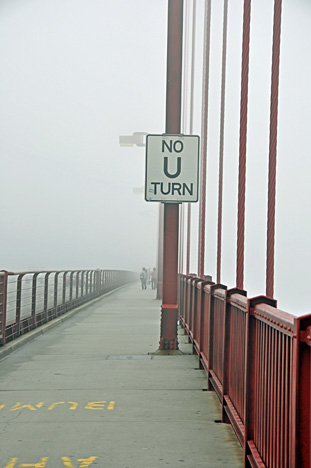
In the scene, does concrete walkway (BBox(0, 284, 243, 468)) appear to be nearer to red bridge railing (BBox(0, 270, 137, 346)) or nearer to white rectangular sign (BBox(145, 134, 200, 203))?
red bridge railing (BBox(0, 270, 137, 346))

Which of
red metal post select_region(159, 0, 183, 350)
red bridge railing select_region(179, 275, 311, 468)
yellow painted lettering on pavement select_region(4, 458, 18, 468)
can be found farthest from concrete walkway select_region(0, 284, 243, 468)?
red metal post select_region(159, 0, 183, 350)

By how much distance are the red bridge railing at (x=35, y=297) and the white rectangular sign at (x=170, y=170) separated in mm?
3067

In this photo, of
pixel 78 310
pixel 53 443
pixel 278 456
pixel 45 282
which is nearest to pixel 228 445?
pixel 53 443

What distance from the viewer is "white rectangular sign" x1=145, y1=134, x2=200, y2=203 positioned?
12586 mm

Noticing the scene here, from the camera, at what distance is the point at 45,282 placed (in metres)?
18.1

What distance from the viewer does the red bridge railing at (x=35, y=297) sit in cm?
1331

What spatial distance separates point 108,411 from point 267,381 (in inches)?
134

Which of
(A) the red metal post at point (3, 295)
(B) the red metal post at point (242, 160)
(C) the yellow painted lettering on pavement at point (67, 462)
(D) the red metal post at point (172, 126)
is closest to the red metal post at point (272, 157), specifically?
(B) the red metal post at point (242, 160)

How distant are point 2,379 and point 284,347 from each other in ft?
21.8

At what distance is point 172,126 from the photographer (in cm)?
1334

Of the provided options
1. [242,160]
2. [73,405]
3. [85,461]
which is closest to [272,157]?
[242,160]

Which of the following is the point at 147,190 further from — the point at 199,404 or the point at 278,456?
the point at 278,456

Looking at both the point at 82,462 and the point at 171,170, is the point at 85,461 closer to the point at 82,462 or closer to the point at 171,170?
the point at 82,462

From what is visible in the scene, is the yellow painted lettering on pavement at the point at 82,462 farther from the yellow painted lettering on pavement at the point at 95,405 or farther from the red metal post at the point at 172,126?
the red metal post at the point at 172,126
